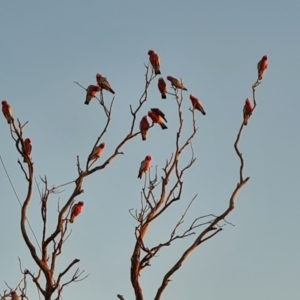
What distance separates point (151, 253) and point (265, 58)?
9.40ft

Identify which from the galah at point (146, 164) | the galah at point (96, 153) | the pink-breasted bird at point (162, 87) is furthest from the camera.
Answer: the pink-breasted bird at point (162, 87)

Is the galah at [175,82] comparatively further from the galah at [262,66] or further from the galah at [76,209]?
the galah at [76,209]

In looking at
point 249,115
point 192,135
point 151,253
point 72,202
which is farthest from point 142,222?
point 249,115

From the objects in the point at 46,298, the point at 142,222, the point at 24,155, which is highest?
the point at 24,155

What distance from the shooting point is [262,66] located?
6.80m

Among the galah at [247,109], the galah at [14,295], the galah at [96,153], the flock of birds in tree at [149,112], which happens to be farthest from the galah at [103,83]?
the galah at [14,295]

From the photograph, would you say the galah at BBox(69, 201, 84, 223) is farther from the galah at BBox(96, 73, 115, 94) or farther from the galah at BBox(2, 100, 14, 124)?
the galah at BBox(96, 73, 115, 94)

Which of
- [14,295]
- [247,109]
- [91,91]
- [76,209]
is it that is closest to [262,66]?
[247,109]

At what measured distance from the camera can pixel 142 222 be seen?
5.47m

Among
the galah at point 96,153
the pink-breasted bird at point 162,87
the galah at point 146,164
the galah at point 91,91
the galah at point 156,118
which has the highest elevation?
the pink-breasted bird at point 162,87

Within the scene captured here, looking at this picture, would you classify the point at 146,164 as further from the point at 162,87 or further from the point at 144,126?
the point at 162,87

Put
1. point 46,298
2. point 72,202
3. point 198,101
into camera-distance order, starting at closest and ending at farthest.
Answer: point 46,298 < point 72,202 < point 198,101

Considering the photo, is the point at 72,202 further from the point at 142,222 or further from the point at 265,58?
the point at 265,58

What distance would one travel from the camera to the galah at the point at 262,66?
6.64 m
